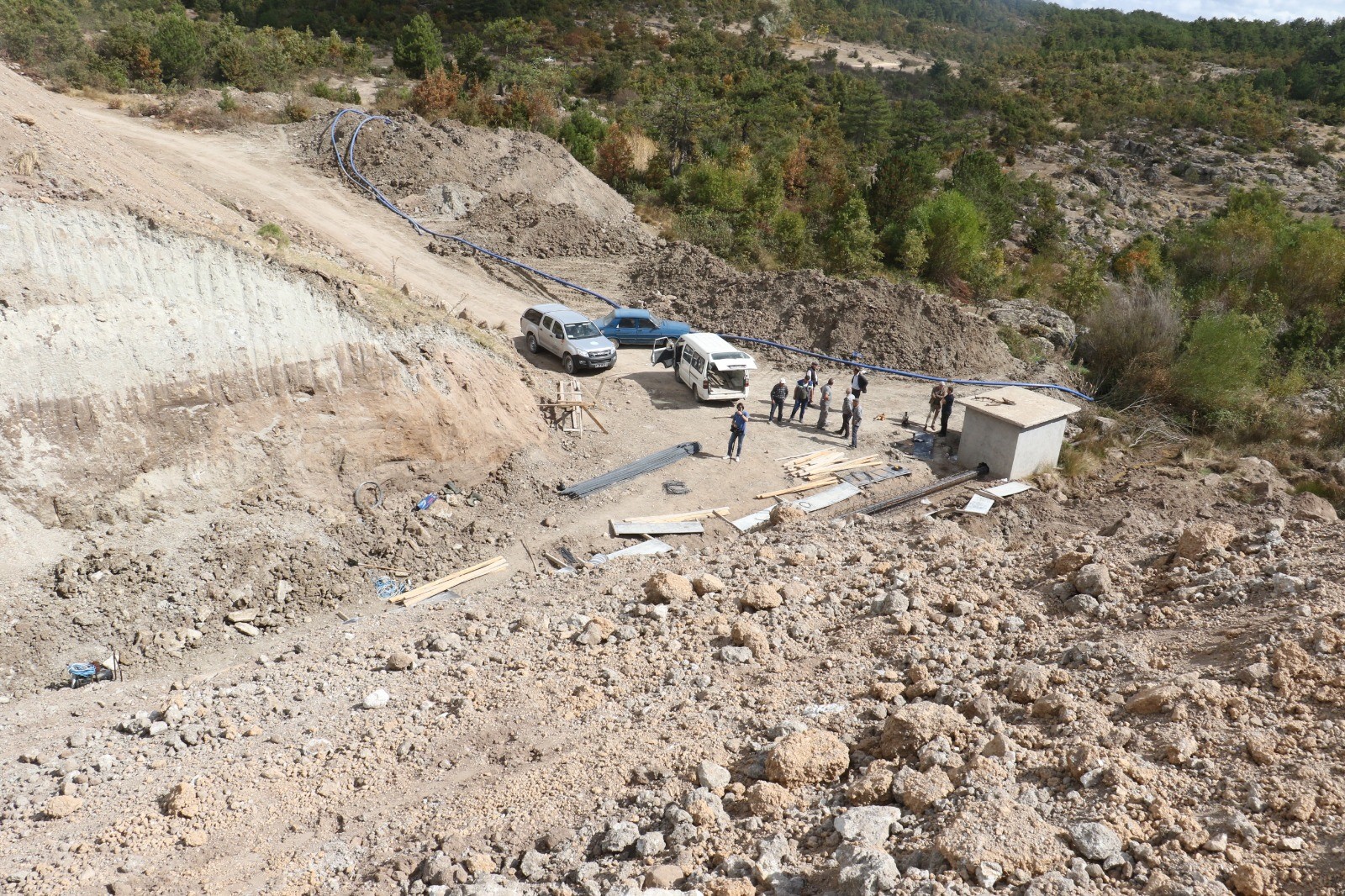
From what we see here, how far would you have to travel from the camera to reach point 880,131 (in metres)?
55.6

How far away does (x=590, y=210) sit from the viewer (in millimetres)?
33094

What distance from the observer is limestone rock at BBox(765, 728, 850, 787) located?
797cm

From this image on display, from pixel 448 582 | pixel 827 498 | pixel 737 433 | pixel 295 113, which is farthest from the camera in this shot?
pixel 295 113

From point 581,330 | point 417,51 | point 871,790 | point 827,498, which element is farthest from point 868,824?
point 417,51

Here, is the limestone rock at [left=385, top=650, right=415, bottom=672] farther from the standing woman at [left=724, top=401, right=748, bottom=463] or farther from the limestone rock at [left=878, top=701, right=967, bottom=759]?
the standing woman at [left=724, top=401, right=748, bottom=463]

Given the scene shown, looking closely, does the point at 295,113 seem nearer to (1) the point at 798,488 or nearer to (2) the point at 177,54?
(2) the point at 177,54

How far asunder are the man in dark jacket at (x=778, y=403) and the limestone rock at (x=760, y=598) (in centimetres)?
937

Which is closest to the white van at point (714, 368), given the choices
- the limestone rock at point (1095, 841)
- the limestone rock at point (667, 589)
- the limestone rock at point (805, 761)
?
the limestone rock at point (667, 589)

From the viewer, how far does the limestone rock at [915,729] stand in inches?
319

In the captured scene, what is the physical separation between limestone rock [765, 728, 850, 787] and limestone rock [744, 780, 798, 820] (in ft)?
0.60

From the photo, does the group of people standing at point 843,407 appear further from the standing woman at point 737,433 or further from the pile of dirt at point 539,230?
the pile of dirt at point 539,230

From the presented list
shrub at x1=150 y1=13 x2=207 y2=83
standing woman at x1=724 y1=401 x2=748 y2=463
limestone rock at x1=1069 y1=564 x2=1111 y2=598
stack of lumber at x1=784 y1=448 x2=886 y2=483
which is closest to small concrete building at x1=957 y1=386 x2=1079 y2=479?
stack of lumber at x1=784 y1=448 x2=886 y2=483

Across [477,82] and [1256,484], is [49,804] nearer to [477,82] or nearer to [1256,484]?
[1256,484]

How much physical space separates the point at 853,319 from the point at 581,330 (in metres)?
7.54
